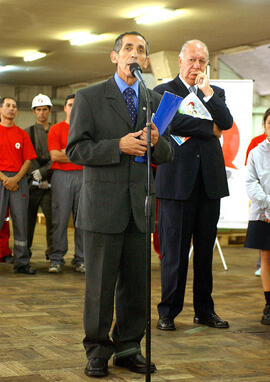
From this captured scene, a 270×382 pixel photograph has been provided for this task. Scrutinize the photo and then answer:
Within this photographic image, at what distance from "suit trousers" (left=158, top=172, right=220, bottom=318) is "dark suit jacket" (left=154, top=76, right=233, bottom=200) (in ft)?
0.20

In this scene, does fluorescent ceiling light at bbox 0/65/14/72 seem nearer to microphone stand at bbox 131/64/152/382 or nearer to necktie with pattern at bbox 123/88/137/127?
necktie with pattern at bbox 123/88/137/127

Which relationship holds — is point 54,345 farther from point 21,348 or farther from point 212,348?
point 212,348

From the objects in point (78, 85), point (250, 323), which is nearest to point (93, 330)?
point (250, 323)

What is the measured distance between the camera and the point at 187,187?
3.80m

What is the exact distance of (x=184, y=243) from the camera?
12.7 ft

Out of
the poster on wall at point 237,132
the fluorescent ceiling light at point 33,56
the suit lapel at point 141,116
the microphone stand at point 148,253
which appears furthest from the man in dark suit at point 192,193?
the fluorescent ceiling light at point 33,56

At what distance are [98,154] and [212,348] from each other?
4.21 feet

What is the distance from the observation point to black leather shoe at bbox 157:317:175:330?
386cm

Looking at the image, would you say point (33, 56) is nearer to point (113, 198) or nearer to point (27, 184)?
point (27, 184)

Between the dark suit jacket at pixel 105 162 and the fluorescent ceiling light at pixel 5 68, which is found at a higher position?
the fluorescent ceiling light at pixel 5 68

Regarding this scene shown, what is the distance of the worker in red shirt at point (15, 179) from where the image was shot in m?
6.14

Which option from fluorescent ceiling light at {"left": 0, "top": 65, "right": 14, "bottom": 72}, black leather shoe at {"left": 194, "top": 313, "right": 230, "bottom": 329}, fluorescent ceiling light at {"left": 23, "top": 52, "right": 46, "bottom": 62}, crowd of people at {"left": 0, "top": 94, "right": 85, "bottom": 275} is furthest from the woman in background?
fluorescent ceiling light at {"left": 0, "top": 65, "right": 14, "bottom": 72}

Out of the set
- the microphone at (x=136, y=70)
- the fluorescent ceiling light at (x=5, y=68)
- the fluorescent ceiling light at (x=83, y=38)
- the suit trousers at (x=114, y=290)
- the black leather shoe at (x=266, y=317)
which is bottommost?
the black leather shoe at (x=266, y=317)

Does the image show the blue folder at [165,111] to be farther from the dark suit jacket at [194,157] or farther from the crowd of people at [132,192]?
the dark suit jacket at [194,157]
